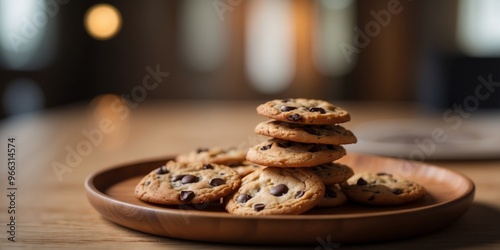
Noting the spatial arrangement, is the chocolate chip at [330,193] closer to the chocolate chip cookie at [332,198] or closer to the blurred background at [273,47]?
the chocolate chip cookie at [332,198]

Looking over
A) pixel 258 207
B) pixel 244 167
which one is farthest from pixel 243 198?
pixel 244 167

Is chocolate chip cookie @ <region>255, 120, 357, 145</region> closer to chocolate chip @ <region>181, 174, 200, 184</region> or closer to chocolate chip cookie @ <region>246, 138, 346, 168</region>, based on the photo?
chocolate chip cookie @ <region>246, 138, 346, 168</region>

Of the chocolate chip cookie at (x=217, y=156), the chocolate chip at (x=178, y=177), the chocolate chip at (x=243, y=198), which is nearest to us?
the chocolate chip at (x=243, y=198)

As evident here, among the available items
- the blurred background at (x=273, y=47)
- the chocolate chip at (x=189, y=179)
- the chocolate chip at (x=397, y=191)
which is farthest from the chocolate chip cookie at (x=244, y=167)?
the blurred background at (x=273, y=47)

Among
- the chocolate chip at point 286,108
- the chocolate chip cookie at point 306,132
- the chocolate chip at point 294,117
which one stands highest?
the chocolate chip at point 286,108

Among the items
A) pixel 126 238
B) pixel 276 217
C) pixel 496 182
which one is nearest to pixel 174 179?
pixel 126 238

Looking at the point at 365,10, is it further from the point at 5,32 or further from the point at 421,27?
the point at 5,32

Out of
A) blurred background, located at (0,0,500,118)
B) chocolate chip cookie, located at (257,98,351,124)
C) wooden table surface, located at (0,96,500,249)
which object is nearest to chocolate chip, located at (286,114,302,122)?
chocolate chip cookie, located at (257,98,351,124)

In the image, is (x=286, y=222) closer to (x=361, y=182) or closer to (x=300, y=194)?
(x=300, y=194)
